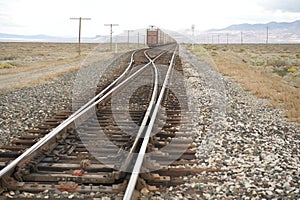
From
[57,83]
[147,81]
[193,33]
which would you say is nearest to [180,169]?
[147,81]

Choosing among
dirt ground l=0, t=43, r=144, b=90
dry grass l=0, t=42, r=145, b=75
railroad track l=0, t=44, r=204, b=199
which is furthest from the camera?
dry grass l=0, t=42, r=145, b=75

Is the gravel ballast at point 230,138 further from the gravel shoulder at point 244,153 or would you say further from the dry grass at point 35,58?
the dry grass at point 35,58

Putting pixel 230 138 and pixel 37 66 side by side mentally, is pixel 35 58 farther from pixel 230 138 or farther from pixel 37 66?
pixel 230 138

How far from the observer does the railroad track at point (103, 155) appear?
4031mm

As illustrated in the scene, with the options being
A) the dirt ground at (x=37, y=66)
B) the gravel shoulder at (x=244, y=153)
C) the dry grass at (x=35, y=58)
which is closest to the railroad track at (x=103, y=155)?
the gravel shoulder at (x=244, y=153)

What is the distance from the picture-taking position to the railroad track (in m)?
4.03

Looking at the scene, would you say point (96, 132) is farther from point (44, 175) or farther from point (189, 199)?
point (189, 199)

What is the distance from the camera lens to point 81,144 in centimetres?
550

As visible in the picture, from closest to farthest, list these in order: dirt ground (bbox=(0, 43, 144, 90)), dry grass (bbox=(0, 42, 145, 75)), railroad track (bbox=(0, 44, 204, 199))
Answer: railroad track (bbox=(0, 44, 204, 199)), dirt ground (bbox=(0, 43, 144, 90)), dry grass (bbox=(0, 42, 145, 75))

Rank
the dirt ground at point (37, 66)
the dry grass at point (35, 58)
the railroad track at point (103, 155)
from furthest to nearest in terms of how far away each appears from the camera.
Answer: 1. the dry grass at point (35, 58)
2. the dirt ground at point (37, 66)
3. the railroad track at point (103, 155)

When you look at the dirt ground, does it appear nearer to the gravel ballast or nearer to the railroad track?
the gravel ballast

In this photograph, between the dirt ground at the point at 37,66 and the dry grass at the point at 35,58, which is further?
the dry grass at the point at 35,58

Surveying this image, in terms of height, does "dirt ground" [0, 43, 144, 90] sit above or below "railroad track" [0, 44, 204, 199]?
above

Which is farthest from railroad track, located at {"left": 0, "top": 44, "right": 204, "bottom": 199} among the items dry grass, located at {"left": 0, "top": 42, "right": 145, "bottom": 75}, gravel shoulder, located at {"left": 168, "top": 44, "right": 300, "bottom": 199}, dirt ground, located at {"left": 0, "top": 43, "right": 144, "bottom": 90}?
dry grass, located at {"left": 0, "top": 42, "right": 145, "bottom": 75}
